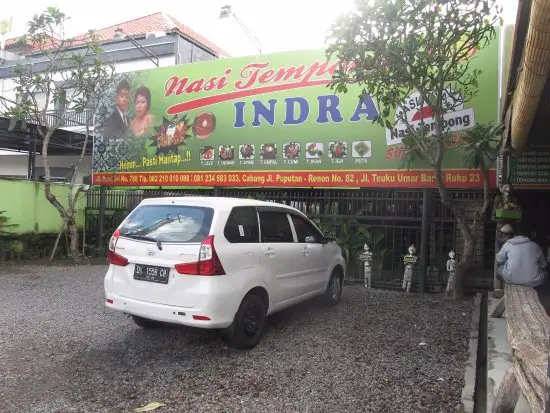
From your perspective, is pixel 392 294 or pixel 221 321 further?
pixel 392 294

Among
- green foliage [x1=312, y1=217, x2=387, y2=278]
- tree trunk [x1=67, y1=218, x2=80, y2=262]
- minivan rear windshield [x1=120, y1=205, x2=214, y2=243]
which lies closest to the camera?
minivan rear windshield [x1=120, y1=205, x2=214, y2=243]

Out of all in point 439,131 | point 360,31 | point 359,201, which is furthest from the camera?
point 359,201

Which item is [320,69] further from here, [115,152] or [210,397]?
[210,397]

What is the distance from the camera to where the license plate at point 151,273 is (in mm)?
4621

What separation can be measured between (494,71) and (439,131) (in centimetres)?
240

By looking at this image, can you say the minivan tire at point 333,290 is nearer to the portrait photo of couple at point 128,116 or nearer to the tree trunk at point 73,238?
the portrait photo of couple at point 128,116

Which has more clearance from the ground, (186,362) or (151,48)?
(151,48)

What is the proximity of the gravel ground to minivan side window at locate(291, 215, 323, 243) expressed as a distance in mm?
1129

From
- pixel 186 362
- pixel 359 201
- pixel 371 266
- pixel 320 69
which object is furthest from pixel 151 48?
pixel 186 362

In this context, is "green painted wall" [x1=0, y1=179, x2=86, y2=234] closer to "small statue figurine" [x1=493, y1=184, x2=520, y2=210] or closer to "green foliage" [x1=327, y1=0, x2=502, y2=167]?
"green foliage" [x1=327, y1=0, x2=502, y2=167]

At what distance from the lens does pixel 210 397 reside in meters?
3.90

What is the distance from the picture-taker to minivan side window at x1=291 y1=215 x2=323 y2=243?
6.21 meters

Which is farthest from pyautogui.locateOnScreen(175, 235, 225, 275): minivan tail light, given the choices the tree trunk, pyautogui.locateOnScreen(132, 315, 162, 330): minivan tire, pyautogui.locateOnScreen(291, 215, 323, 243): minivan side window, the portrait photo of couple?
the portrait photo of couple

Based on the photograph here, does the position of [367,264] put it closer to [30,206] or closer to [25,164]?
[30,206]
